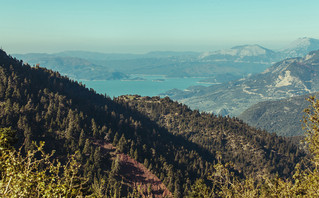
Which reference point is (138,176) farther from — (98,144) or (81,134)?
(81,134)

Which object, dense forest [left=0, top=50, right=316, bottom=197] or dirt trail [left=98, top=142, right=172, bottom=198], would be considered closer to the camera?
dense forest [left=0, top=50, right=316, bottom=197]

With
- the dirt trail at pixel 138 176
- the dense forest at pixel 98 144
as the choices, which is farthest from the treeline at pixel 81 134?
the dirt trail at pixel 138 176

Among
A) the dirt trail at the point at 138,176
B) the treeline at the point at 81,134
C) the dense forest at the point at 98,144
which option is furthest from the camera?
the treeline at the point at 81,134

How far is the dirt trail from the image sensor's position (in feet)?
279

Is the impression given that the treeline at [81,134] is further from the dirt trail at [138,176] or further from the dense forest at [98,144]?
the dirt trail at [138,176]

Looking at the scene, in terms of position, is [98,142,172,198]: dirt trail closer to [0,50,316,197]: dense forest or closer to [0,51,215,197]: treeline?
[0,50,316,197]: dense forest

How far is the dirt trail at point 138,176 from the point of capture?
3351 inches

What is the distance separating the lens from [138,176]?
89312 millimetres

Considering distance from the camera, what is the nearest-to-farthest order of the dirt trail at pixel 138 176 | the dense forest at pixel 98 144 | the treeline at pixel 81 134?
the dense forest at pixel 98 144 < the dirt trail at pixel 138 176 < the treeline at pixel 81 134

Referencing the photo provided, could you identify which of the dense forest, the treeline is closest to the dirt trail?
the dense forest

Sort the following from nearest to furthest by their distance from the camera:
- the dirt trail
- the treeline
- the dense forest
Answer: the dense forest → the dirt trail → the treeline

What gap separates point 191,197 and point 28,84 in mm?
106552

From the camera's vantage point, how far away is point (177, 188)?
86625 mm

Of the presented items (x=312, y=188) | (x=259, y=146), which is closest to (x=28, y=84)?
(x=312, y=188)
